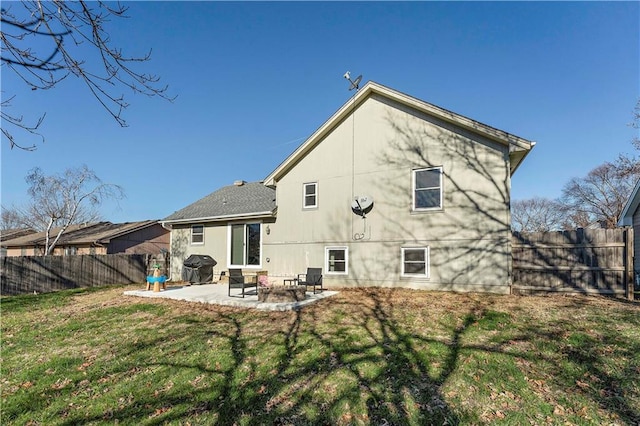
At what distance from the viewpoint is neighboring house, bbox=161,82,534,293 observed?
10156 millimetres

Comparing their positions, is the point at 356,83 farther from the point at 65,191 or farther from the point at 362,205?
the point at 65,191

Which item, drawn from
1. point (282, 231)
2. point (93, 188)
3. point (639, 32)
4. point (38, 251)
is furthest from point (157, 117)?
point (38, 251)

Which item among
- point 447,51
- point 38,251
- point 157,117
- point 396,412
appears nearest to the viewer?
point 396,412

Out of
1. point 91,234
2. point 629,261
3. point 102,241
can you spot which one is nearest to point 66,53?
point 629,261

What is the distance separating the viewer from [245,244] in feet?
48.6

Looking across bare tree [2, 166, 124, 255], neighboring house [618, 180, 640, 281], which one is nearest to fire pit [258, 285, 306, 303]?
neighboring house [618, 180, 640, 281]

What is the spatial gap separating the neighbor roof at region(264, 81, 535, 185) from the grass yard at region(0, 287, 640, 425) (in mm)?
4609

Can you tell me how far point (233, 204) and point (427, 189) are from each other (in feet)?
31.2

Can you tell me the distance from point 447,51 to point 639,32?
624cm

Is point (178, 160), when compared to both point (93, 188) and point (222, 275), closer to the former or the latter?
point (93, 188)

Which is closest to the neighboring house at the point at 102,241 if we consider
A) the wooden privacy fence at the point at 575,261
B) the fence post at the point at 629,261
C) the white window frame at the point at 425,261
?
the white window frame at the point at 425,261

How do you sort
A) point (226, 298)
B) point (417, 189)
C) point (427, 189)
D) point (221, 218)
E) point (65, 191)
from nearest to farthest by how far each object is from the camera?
point (226, 298), point (427, 189), point (417, 189), point (221, 218), point (65, 191)

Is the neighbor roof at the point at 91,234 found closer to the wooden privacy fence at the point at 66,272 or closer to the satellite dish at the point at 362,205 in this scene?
the wooden privacy fence at the point at 66,272

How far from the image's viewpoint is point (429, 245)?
429 inches
